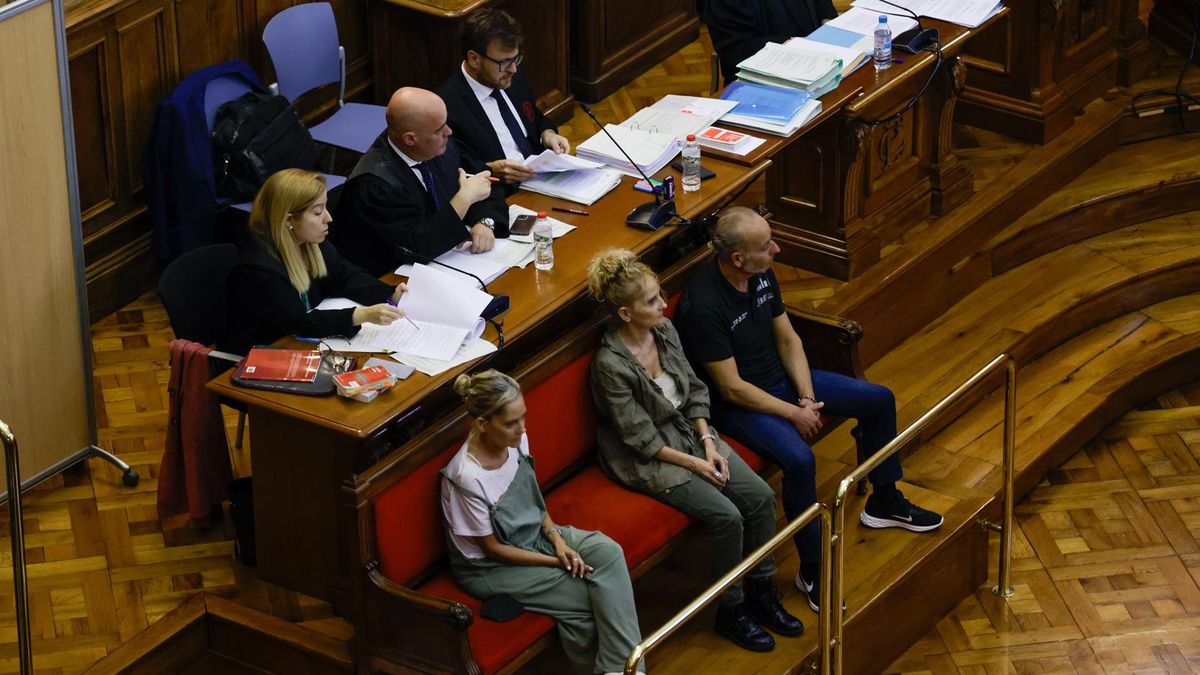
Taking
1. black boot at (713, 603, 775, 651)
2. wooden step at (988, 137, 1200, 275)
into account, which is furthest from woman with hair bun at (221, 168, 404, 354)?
wooden step at (988, 137, 1200, 275)

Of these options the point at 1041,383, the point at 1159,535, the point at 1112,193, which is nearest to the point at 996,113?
the point at 1112,193

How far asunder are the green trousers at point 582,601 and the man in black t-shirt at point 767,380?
2.75ft

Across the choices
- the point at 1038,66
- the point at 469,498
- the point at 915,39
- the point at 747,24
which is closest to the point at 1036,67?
the point at 1038,66

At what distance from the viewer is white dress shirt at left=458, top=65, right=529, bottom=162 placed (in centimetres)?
627

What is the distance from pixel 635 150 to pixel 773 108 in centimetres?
58

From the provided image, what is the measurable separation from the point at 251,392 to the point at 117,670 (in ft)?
2.91

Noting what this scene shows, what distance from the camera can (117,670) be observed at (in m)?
5.17

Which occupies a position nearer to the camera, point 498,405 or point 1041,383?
point 498,405

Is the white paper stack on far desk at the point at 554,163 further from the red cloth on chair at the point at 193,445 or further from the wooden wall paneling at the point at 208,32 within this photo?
the wooden wall paneling at the point at 208,32

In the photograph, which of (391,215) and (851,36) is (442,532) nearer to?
(391,215)

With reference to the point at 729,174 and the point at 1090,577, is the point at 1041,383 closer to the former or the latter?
the point at 1090,577

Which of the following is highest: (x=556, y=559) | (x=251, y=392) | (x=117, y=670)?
(x=251, y=392)

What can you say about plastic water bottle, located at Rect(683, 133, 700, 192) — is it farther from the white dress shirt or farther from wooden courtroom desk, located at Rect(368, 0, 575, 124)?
wooden courtroom desk, located at Rect(368, 0, 575, 124)

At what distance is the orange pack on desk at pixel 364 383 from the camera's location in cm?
491
